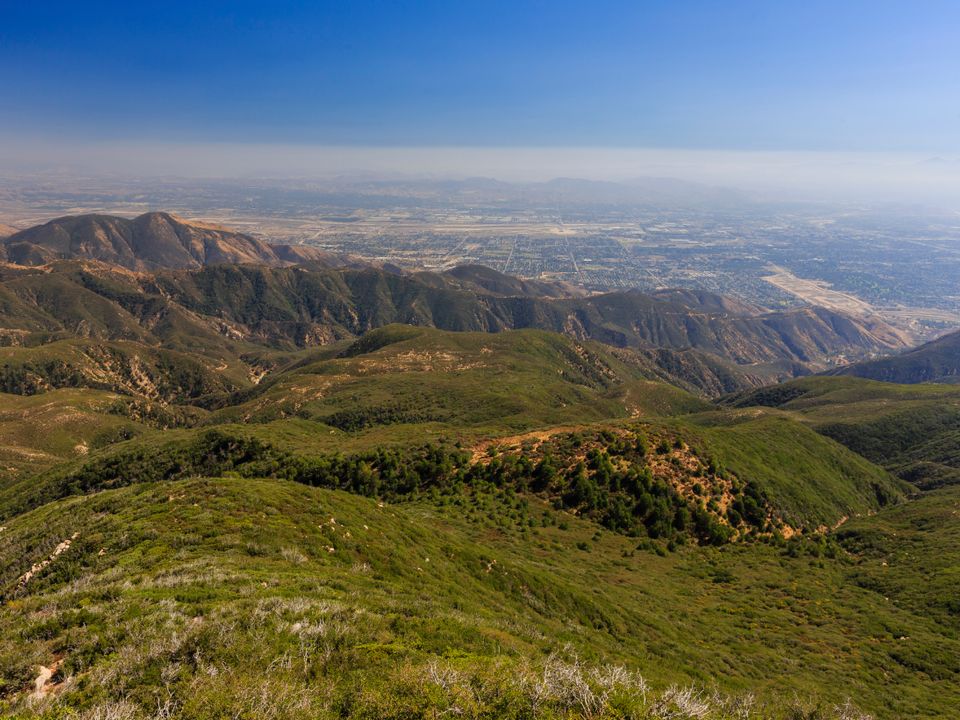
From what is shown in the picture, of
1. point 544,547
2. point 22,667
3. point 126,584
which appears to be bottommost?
point 544,547

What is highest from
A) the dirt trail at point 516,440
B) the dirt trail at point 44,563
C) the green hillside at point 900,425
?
the dirt trail at point 44,563

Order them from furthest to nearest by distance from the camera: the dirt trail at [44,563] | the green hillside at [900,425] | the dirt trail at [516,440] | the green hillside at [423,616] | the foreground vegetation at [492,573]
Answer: the green hillside at [900,425] → the dirt trail at [516,440] → the dirt trail at [44,563] → the foreground vegetation at [492,573] → the green hillside at [423,616]

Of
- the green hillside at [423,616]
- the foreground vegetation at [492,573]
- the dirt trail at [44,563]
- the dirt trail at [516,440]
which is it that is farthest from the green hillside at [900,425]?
the dirt trail at [44,563]

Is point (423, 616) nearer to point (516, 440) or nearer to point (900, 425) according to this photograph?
point (516, 440)

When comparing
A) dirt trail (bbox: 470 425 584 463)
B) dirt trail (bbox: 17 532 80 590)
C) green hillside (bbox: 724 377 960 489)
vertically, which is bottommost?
green hillside (bbox: 724 377 960 489)

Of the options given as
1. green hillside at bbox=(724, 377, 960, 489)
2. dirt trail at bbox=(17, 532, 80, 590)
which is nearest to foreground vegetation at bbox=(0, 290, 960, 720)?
dirt trail at bbox=(17, 532, 80, 590)

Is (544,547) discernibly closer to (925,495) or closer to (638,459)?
(638,459)

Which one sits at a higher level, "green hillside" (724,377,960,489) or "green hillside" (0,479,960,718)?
"green hillside" (0,479,960,718)

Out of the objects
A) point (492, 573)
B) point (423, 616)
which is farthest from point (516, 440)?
point (423, 616)

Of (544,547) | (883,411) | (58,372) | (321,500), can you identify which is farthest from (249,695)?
(58,372)

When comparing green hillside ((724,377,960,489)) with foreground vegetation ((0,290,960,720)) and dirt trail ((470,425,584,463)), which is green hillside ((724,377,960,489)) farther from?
dirt trail ((470,425,584,463))

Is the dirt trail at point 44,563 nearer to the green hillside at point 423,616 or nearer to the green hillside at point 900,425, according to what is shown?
the green hillside at point 423,616
